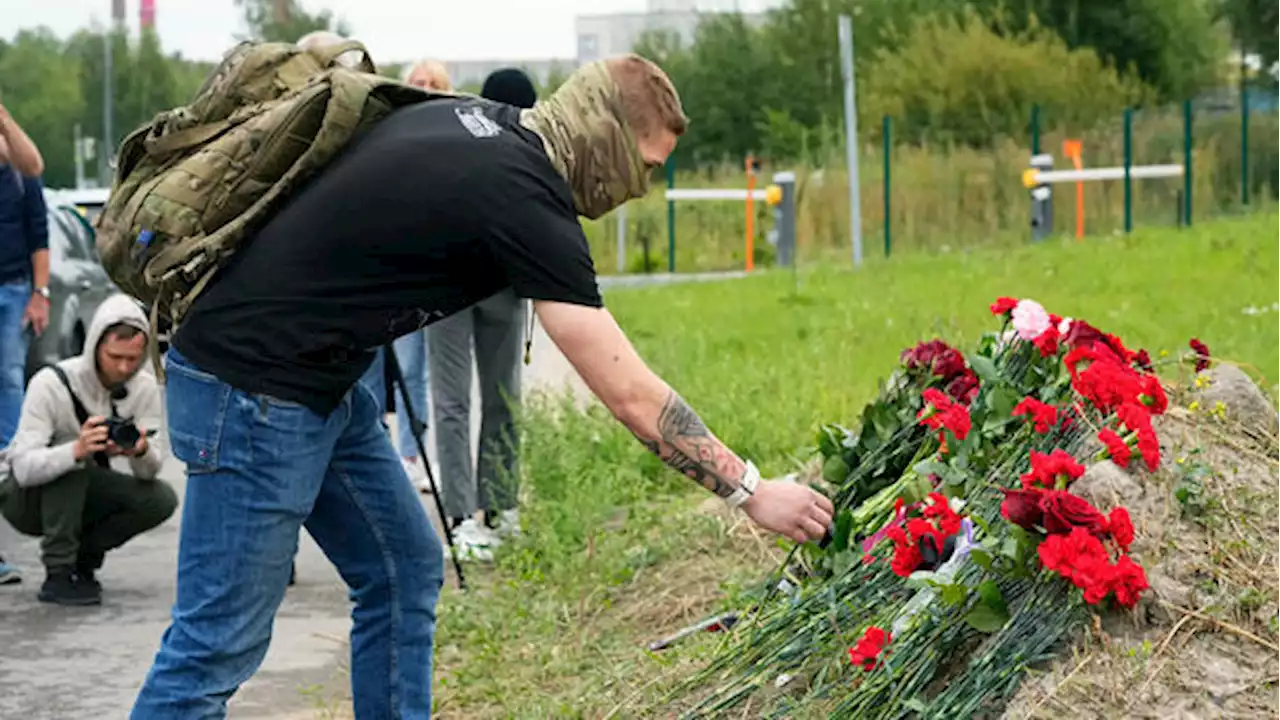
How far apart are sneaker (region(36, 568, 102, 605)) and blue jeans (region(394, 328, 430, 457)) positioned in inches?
72.8

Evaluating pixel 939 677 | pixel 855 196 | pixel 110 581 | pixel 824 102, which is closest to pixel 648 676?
pixel 939 677

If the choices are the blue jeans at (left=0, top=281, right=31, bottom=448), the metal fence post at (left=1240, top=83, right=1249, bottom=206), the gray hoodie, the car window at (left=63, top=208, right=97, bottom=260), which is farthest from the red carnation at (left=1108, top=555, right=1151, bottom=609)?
the metal fence post at (left=1240, top=83, right=1249, bottom=206)

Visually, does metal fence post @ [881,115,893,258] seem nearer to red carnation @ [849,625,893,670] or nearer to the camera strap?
the camera strap

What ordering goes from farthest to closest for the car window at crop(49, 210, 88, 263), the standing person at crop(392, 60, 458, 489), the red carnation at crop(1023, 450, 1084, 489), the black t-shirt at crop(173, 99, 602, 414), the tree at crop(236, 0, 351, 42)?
the tree at crop(236, 0, 351, 42), the car window at crop(49, 210, 88, 263), the standing person at crop(392, 60, 458, 489), the red carnation at crop(1023, 450, 1084, 489), the black t-shirt at crop(173, 99, 602, 414)

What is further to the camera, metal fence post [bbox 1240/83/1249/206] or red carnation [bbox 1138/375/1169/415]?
metal fence post [bbox 1240/83/1249/206]

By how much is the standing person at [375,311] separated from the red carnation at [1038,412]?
93cm

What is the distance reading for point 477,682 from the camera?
623 cm

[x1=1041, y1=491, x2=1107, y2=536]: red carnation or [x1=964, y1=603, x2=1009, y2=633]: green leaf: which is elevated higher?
[x1=1041, y1=491, x2=1107, y2=536]: red carnation

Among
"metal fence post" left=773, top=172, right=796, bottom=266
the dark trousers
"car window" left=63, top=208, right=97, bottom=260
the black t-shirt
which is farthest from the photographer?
"metal fence post" left=773, top=172, right=796, bottom=266

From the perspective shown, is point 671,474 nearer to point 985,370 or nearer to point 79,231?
point 985,370

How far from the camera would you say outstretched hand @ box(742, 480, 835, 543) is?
4176mm

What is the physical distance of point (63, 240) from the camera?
14.6 m

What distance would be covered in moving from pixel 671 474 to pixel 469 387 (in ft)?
2.84

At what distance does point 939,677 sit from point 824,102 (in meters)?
44.0
